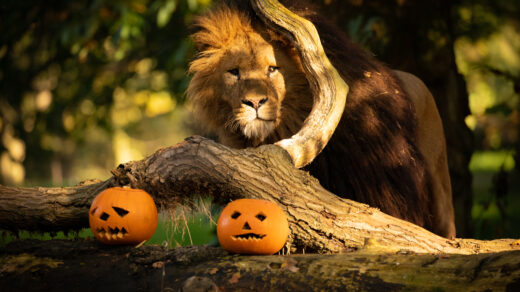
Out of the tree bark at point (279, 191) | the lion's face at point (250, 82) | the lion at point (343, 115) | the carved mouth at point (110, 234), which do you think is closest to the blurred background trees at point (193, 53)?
the lion's face at point (250, 82)

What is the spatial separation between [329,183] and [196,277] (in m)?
1.64

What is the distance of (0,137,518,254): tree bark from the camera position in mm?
3055

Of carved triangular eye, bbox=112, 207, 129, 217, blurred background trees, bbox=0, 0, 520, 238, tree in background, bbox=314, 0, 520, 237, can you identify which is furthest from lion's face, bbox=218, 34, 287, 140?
tree in background, bbox=314, 0, 520, 237

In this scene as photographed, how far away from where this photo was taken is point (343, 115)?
3916 millimetres

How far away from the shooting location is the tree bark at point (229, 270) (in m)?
2.35

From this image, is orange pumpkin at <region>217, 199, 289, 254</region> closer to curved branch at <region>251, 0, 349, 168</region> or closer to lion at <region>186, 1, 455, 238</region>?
curved branch at <region>251, 0, 349, 168</region>

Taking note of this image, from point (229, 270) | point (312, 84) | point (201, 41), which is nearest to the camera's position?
point (229, 270)

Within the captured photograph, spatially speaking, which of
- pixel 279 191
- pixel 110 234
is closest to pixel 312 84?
pixel 279 191

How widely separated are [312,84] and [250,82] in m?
0.40

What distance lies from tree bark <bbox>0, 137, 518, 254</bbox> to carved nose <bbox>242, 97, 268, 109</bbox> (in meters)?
0.62

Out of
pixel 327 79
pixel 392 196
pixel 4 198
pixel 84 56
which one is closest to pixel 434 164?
pixel 392 196

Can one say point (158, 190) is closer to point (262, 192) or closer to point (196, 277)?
point (262, 192)

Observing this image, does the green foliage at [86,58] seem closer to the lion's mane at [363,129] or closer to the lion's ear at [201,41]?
the lion's ear at [201,41]

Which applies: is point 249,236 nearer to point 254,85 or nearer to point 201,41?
point 254,85
